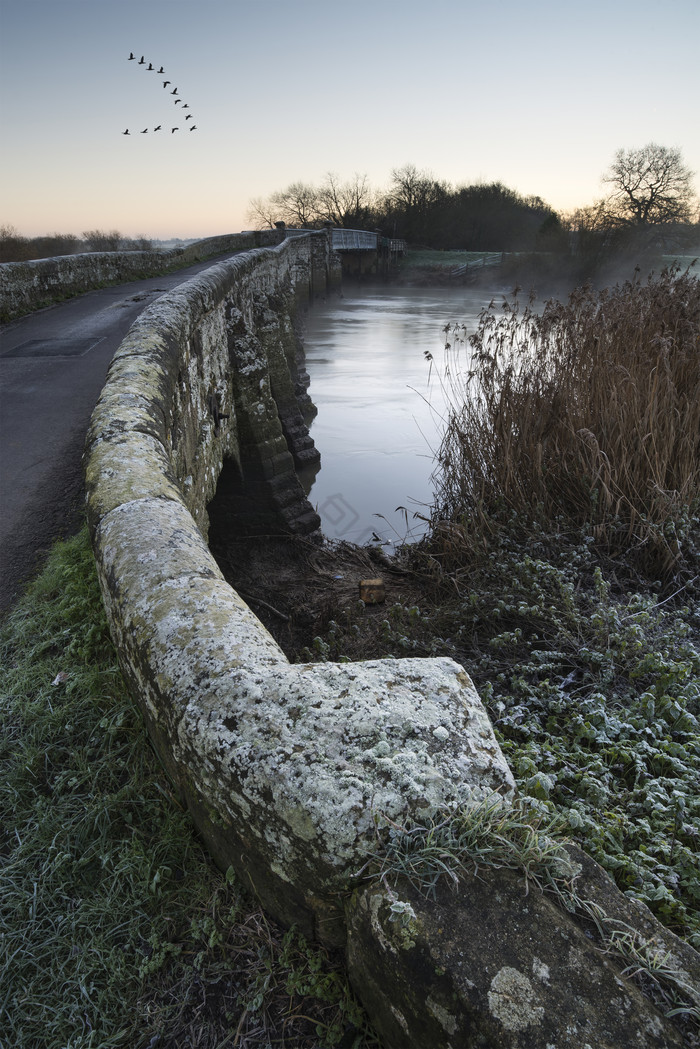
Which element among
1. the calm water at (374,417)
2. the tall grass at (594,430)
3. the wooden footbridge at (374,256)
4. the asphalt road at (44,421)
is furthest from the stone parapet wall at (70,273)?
the wooden footbridge at (374,256)

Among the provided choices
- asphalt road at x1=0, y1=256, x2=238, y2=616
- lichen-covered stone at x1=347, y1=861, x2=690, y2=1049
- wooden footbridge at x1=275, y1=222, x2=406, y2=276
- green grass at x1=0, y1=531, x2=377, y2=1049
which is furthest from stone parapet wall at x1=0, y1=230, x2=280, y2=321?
wooden footbridge at x1=275, y1=222, x2=406, y2=276

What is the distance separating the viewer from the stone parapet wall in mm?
7262

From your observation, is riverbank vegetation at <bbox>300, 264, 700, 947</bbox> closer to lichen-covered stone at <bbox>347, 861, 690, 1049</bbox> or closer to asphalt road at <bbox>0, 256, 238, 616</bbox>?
lichen-covered stone at <bbox>347, 861, 690, 1049</bbox>

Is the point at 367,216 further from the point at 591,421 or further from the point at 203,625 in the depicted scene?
the point at 203,625

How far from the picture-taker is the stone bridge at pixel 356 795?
36.4 inches

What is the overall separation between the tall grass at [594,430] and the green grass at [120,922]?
142 inches

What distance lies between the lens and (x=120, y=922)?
131 centimetres

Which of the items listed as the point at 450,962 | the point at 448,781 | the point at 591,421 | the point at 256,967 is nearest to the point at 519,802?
the point at 448,781

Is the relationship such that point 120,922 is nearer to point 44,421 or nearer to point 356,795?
point 356,795

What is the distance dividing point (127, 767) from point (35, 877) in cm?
32

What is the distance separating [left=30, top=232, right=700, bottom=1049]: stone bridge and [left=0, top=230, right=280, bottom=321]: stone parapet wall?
6694mm

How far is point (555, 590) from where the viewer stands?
12.7 feet

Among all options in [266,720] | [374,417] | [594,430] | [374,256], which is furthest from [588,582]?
[374,256]

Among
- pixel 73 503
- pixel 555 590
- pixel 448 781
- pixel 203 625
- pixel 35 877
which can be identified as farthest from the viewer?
pixel 555 590
